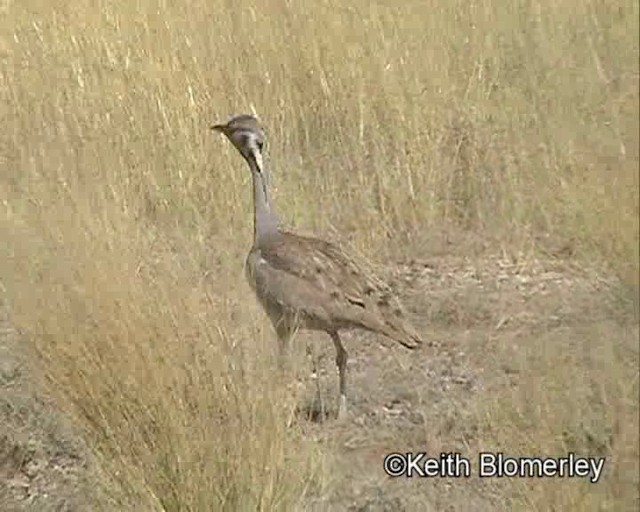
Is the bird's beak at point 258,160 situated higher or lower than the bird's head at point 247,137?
lower

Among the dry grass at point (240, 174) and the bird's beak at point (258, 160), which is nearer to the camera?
the dry grass at point (240, 174)

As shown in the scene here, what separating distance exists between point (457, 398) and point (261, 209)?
0.57 m

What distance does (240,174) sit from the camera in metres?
3.18

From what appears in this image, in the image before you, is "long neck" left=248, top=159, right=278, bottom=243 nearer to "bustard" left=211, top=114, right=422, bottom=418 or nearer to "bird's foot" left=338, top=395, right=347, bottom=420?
"bustard" left=211, top=114, right=422, bottom=418

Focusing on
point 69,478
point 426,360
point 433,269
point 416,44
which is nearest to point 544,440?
point 426,360

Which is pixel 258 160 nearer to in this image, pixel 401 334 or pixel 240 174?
pixel 240 174

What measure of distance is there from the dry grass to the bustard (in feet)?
0.21

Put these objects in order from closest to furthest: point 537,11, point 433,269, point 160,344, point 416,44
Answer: point 160,344
point 537,11
point 433,269
point 416,44

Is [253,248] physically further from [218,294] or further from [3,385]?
[3,385]

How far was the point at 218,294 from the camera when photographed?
2713 mm

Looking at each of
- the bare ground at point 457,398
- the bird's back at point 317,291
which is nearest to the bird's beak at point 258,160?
the bird's back at point 317,291

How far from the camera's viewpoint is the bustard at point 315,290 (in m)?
2.61

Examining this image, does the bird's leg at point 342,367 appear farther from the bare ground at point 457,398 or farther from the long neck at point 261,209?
the long neck at point 261,209

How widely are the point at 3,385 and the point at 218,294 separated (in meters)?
0.57
